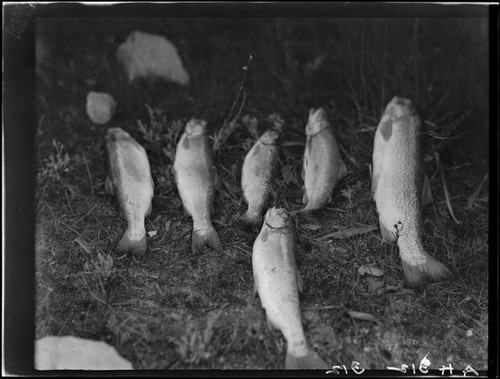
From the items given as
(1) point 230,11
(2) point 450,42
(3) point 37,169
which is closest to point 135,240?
(3) point 37,169


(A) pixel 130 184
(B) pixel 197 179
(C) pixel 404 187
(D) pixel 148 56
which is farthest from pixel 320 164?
(D) pixel 148 56

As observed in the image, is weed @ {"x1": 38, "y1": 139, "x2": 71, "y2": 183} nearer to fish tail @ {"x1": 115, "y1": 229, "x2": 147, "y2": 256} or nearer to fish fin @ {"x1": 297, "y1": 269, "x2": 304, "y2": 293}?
fish tail @ {"x1": 115, "y1": 229, "x2": 147, "y2": 256}

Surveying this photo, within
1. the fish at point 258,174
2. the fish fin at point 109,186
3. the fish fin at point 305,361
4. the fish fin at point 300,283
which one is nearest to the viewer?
the fish fin at point 305,361

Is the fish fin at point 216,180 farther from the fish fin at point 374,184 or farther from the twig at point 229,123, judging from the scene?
the fish fin at point 374,184

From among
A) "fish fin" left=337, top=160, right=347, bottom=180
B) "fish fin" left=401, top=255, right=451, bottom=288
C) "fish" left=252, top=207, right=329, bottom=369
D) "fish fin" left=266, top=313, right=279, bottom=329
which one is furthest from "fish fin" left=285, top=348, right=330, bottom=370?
"fish fin" left=337, top=160, right=347, bottom=180

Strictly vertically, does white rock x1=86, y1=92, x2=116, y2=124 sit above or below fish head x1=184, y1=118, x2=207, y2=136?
above

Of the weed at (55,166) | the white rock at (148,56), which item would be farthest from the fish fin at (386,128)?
the weed at (55,166)
